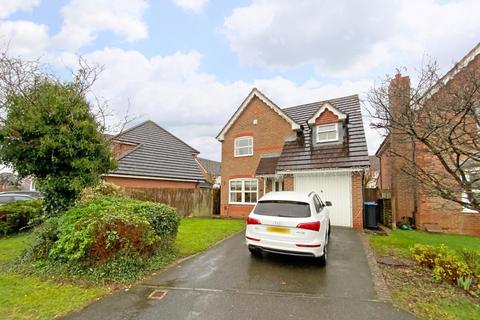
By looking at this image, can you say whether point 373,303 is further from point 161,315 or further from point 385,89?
point 385,89

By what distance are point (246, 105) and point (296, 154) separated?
18.8 ft

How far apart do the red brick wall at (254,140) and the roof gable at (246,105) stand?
20 centimetres

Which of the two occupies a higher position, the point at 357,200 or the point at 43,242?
the point at 357,200

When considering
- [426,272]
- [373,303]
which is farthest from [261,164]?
[373,303]

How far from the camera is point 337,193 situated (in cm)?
1345

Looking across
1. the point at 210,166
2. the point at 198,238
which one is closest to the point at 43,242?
the point at 198,238

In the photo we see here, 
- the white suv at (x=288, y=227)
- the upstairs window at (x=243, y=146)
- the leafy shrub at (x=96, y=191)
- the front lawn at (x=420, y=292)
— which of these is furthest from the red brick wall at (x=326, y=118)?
the leafy shrub at (x=96, y=191)

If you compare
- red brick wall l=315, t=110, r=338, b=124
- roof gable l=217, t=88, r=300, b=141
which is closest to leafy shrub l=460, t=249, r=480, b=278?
red brick wall l=315, t=110, r=338, b=124

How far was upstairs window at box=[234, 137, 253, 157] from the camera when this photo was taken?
18.3 m

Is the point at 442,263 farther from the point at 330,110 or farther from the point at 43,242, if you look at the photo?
the point at 330,110

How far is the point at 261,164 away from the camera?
670 inches

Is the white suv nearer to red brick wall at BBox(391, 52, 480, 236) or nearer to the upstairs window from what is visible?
red brick wall at BBox(391, 52, 480, 236)

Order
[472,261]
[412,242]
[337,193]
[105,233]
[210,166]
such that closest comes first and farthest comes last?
[472,261]
[105,233]
[412,242]
[337,193]
[210,166]

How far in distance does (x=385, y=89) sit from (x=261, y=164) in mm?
10229
